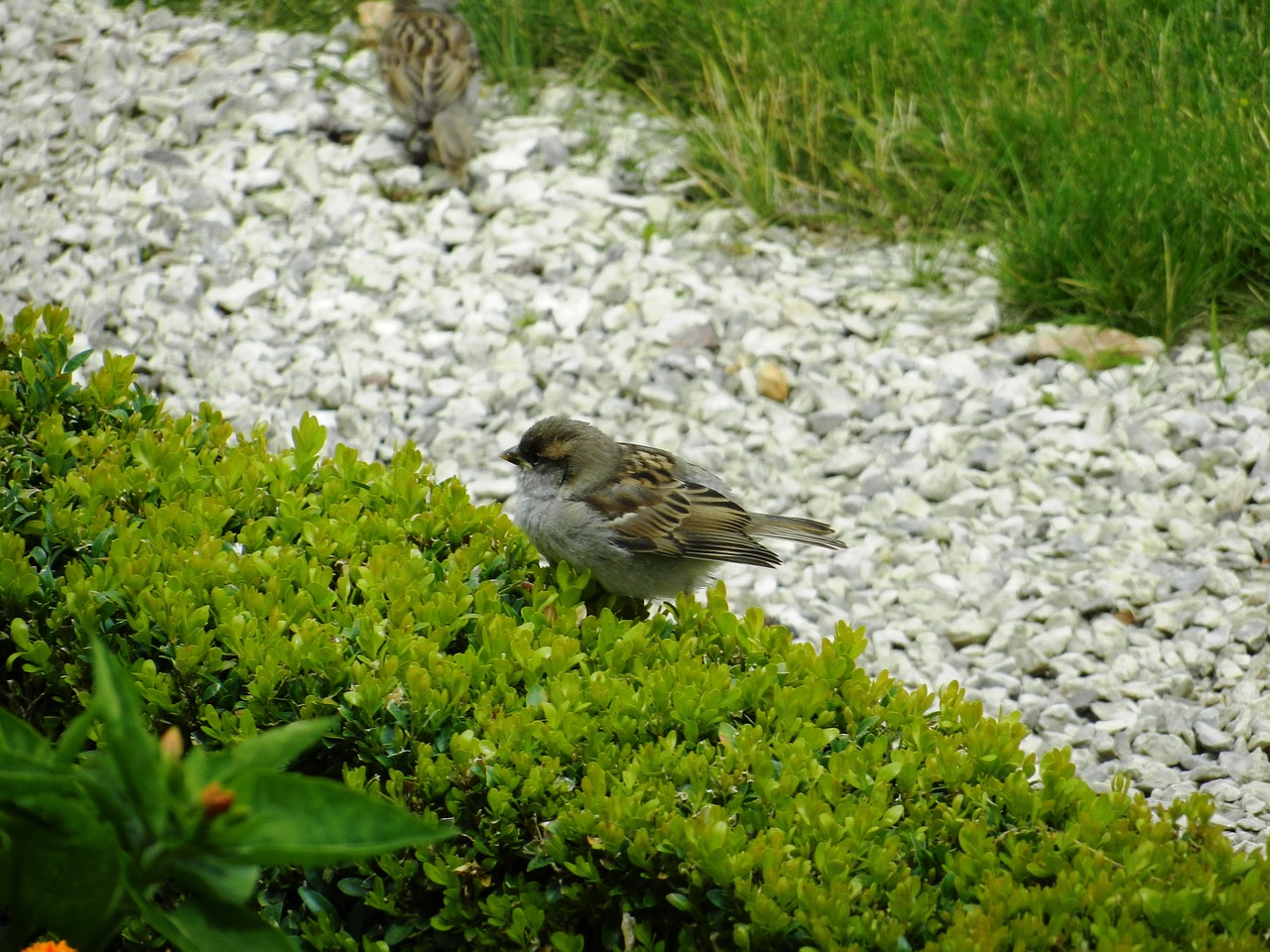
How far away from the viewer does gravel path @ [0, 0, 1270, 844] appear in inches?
185

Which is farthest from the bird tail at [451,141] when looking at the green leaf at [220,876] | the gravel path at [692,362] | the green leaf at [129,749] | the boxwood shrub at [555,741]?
the green leaf at [220,876]

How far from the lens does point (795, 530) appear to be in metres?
4.33

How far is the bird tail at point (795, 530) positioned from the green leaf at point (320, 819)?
2.54 metres

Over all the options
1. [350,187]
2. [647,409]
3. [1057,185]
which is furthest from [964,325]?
[350,187]

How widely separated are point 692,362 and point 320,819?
4.46 metres

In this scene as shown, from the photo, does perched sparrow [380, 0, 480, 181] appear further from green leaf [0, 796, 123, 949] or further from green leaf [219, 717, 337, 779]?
green leaf [219, 717, 337, 779]

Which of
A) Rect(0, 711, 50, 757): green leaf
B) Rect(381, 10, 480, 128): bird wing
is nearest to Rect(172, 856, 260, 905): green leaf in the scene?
Rect(0, 711, 50, 757): green leaf

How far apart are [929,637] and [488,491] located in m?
2.01

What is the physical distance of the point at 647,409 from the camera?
19.4ft

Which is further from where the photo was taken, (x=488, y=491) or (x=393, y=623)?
(x=488, y=491)

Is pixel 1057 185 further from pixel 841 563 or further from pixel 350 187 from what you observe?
pixel 350 187

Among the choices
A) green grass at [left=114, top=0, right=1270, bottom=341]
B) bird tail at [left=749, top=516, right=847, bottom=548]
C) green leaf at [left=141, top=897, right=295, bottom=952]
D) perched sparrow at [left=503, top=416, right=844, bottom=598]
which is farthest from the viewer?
green grass at [left=114, top=0, right=1270, bottom=341]

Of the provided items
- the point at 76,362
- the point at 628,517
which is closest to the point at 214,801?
the point at 628,517

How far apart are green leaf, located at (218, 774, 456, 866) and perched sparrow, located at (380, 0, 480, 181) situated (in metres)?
5.85
